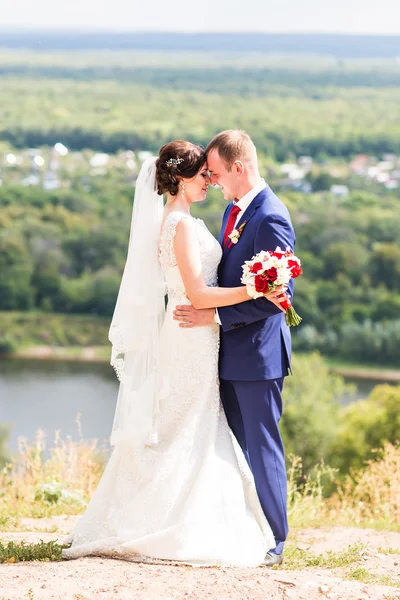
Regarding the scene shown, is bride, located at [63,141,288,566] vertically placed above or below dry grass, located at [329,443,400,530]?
above

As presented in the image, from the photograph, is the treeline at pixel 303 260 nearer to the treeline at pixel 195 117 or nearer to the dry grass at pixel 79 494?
the treeline at pixel 195 117

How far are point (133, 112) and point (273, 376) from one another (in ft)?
349

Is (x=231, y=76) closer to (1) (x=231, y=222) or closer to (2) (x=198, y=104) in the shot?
(2) (x=198, y=104)

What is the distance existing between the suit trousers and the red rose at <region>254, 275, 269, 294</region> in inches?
18.2

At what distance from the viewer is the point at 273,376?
3939 millimetres

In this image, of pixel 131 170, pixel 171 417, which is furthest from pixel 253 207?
pixel 131 170

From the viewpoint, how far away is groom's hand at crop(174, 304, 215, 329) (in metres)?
4.02

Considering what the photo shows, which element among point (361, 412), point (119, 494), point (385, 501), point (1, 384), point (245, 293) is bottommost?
point (1, 384)

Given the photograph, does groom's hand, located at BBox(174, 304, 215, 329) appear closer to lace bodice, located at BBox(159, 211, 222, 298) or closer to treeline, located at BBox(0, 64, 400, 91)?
lace bodice, located at BBox(159, 211, 222, 298)

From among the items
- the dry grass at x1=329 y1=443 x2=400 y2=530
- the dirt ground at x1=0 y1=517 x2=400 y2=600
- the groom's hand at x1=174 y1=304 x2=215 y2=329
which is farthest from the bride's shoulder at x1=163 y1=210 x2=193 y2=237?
the dry grass at x1=329 y1=443 x2=400 y2=530

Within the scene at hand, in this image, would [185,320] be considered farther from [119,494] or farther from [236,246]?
[119,494]

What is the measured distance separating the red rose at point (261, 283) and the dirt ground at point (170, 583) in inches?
43.2

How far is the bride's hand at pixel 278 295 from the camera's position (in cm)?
375

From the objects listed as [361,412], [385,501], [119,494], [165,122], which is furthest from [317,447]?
[165,122]
